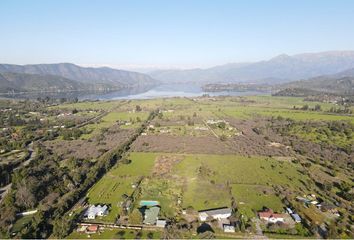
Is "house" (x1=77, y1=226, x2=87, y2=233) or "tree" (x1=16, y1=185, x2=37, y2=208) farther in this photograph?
"tree" (x1=16, y1=185, x2=37, y2=208)

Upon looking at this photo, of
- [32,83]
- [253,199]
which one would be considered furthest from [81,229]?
[32,83]

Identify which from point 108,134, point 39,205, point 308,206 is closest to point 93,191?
point 39,205

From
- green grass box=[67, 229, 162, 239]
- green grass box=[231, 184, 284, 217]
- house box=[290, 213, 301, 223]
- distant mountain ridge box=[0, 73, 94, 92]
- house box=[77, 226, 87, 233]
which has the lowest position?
green grass box=[231, 184, 284, 217]

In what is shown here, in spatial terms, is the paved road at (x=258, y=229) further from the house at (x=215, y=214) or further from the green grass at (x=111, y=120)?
the green grass at (x=111, y=120)

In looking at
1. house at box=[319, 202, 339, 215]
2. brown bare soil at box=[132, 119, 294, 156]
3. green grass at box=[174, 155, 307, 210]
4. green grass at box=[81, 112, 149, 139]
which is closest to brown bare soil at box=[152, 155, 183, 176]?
green grass at box=[174, 155, 307, 210]

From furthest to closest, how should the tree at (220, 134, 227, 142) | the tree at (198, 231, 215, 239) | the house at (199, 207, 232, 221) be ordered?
the tree at (220, 134, 227, 142) < the house at (199, 207, 232, 221) < the tree at (198, 231, 215, 239)

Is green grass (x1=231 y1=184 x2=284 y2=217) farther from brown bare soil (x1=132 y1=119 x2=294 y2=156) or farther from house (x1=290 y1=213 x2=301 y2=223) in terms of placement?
brown bare soil (x1=132 y1=119 x2=294 y2=156)

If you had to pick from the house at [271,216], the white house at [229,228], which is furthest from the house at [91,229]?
the house at [271,216]
